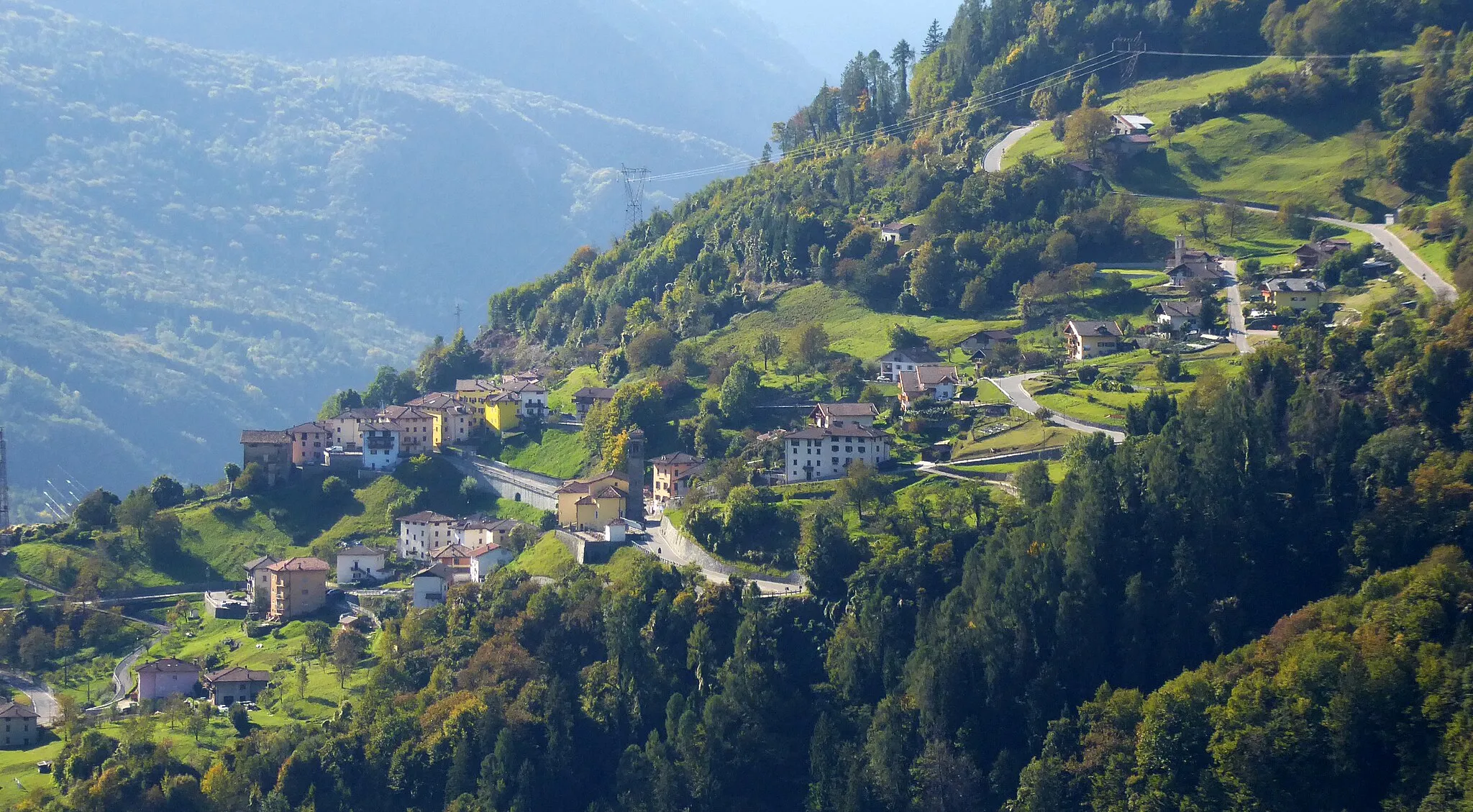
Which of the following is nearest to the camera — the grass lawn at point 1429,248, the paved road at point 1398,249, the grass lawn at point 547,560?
the grass lawn at point 547,560

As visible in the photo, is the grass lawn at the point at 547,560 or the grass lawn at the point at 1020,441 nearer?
the grass lawn at the point at 1020,441

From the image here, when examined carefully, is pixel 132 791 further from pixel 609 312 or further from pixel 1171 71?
pixel 1171 71

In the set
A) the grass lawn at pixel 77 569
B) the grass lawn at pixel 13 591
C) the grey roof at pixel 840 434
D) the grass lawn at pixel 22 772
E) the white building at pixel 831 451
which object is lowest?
the grass lawn at pixel 22 772

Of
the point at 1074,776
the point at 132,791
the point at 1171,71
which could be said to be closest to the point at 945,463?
the point at 1074,776

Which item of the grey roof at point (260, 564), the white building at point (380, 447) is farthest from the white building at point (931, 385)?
the grey roof at point (260, 564)

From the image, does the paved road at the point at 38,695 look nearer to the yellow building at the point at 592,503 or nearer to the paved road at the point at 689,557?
the yellow building at the point at 592,503

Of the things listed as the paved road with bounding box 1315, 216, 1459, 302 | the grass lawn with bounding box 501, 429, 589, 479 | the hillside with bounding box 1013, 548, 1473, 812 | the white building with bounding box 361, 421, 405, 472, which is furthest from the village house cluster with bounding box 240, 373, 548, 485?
the hillside with bounding box 1013, 548, 1473, 812
